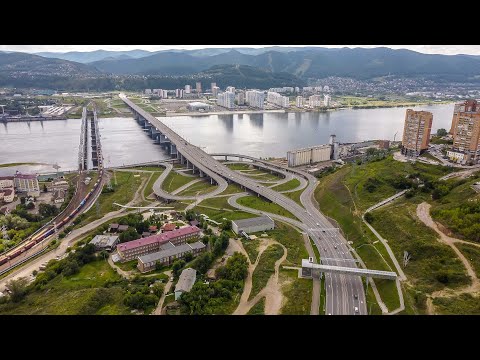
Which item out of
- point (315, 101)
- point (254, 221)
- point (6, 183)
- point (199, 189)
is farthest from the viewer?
point (315, 101)

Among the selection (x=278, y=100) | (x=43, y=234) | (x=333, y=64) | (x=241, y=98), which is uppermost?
(x=333, y=64)

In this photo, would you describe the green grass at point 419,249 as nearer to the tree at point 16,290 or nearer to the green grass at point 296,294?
the green grass at point 296,294

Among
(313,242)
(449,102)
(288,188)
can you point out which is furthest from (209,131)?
(449,102)

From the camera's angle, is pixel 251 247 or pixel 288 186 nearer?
pixel 251 247

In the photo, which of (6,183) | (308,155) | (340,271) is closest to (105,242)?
(340,271)

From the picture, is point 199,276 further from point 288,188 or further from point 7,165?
point 7,165

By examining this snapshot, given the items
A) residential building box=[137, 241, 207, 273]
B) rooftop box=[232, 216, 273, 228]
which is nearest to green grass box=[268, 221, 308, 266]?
rooftop box=[232, 216, 273, 228]

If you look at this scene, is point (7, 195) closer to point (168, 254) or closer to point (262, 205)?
point (168, 254)
